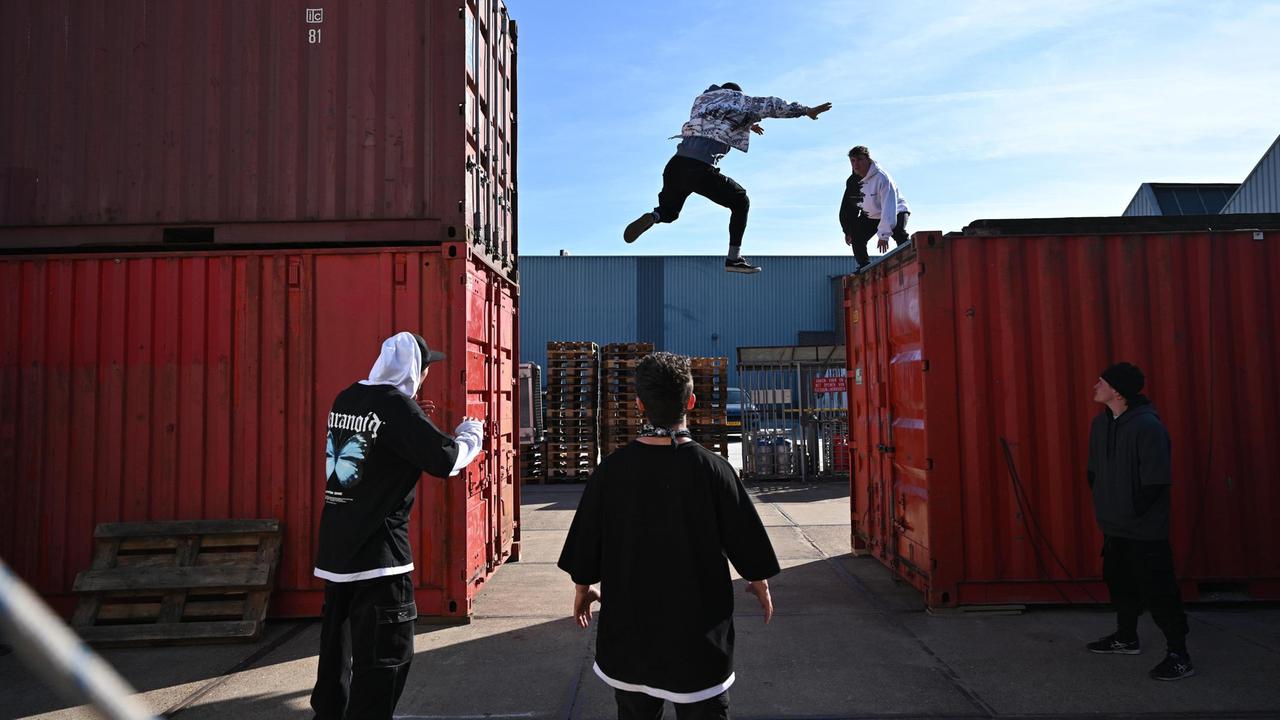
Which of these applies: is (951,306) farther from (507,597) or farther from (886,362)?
(507,597)

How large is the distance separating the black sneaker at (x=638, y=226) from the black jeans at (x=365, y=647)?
10.6 feet

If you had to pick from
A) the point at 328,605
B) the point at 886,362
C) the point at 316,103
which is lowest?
the point at 328,605

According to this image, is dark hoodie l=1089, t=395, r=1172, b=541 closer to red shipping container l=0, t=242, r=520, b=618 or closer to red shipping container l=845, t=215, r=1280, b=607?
red shipping container l=845, t=215, r=1280, b=607

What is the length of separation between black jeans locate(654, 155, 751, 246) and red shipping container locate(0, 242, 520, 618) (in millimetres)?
1596

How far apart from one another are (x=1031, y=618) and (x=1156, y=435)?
1.97 meters

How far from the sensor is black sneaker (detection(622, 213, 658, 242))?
586 centimetres

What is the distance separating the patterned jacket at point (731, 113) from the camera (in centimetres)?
558

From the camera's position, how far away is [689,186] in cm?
592

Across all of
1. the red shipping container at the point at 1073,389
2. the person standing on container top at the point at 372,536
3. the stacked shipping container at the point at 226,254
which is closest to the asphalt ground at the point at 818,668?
the red shipping container at the point at 1073,389

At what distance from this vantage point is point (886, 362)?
7.13 meters

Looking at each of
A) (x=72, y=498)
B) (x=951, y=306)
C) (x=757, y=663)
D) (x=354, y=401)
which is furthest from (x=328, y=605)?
(x=951, y=306)

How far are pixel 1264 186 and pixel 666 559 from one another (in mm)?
19539

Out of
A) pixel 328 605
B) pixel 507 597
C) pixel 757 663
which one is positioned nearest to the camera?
pixel 328 605

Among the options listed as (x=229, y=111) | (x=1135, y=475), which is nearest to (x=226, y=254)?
(x=229, y=111)
